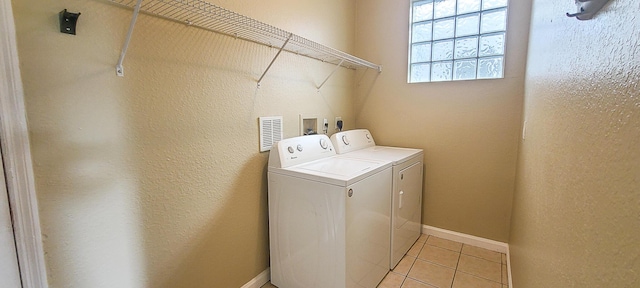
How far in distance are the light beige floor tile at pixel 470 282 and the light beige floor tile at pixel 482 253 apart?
333 mm

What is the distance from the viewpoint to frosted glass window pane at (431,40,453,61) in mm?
2379

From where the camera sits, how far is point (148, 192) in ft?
4.10

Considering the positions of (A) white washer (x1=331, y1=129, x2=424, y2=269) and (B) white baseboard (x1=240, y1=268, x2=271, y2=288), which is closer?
(B) white baseboard (x1=240, y1=268, x2=271, y2=288)

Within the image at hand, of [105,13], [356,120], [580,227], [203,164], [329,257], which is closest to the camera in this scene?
[580,227]

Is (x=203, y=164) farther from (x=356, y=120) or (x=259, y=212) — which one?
(x=356, y=120)

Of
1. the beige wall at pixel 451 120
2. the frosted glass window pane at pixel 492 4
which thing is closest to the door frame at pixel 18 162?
the beige wall at pixel 451 120

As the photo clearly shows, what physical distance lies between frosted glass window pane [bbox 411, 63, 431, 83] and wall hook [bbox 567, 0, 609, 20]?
6.44ft

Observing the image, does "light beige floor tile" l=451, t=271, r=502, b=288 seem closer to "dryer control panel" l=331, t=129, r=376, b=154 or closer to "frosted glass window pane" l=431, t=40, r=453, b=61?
"dryer control panel" l=331, t=129, r=376, b=154

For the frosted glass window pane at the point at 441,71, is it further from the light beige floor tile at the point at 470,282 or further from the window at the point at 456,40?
the light beige floor tile at the point at 470,282

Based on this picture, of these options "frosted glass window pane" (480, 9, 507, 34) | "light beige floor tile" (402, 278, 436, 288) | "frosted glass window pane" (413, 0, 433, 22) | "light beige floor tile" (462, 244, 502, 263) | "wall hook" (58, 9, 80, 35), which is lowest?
"light beige floor tile" (402, 278, 436, 288)

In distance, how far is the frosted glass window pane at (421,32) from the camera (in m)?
2.46

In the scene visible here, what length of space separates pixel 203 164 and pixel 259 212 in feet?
1.86

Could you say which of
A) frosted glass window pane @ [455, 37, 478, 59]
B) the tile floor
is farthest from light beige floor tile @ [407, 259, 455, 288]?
frosted glass window pane @ [455, 37, 478, 59]

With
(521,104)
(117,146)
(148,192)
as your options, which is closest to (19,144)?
(117,146)
